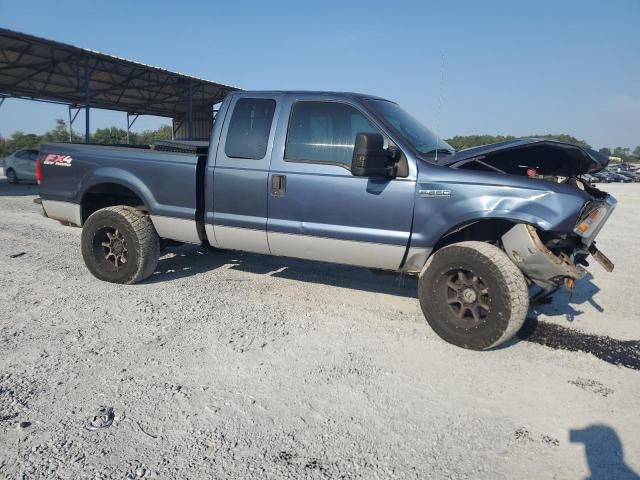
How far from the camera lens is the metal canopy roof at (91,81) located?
598 inches

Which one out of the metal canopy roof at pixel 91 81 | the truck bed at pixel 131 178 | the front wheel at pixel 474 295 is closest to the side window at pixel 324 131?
the truck bed at pixel 131 178

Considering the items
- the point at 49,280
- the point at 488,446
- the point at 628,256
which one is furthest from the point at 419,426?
the point at 628,256

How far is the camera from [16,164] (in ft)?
59.4

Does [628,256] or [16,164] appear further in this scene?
[16,164]

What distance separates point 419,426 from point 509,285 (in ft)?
4.58

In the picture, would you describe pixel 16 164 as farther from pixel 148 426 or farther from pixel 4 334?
pixel 148 426

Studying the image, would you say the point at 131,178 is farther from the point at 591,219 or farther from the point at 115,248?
the point at 591,219

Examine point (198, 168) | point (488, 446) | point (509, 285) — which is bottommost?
point (488, 446)

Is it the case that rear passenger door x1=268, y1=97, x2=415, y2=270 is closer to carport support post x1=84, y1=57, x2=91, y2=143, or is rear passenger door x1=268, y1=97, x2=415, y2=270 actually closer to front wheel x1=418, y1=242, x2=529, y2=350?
front wheel x1=418, y1=242, x2=529, y2=350

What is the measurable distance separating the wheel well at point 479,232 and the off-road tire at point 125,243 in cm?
296

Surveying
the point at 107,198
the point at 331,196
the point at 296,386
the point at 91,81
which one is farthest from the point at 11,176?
the point at 296,386

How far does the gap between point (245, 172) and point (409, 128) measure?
64.7 inches

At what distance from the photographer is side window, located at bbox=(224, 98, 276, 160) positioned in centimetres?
441

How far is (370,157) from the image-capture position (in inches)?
143
